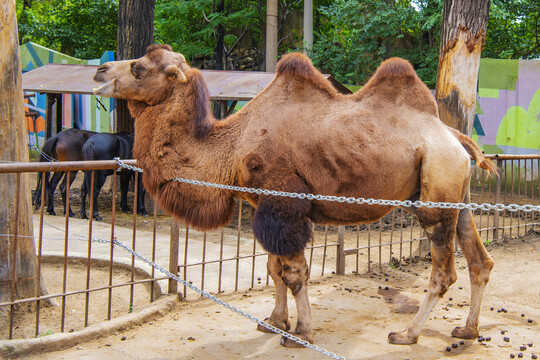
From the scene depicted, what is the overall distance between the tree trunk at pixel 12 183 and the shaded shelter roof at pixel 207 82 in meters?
5.66

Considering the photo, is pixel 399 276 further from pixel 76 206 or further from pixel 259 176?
pixel 76 206

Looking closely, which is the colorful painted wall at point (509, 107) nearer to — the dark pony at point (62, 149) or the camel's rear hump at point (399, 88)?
the dark pony at point (62, 149)

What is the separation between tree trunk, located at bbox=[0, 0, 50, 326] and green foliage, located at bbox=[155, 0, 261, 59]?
46.9 ft

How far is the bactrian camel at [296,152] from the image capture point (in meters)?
4.33

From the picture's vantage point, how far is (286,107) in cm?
450

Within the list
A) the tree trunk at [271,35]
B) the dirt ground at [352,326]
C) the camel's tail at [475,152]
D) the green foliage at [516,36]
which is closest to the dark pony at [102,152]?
the dirt ground at [352,326]

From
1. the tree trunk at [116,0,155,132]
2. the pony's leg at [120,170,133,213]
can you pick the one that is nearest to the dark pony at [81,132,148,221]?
the pony's leg at [120,170,133,213]

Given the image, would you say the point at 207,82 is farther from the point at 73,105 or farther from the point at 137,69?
the point at 73,105

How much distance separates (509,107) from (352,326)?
33.7 ft

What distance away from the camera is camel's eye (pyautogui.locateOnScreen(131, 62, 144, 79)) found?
446 cm

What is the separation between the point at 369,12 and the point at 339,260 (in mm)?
10151

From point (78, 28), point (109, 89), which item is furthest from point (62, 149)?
point (78, 28)

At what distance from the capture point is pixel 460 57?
24.3 ft

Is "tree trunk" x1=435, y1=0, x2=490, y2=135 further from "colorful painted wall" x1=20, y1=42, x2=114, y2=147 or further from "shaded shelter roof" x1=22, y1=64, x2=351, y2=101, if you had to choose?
"colorful painted wall" x1=20, y1=42, x2=114, y2=147
